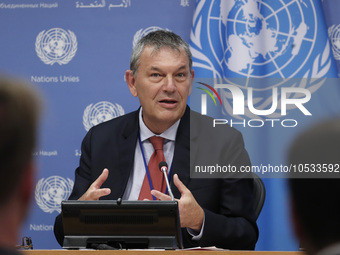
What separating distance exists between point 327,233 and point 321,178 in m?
0.06

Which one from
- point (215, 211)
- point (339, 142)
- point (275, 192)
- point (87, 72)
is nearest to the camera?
point (339, 142)

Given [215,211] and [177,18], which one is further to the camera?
[177,18]

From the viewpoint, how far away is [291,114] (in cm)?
411

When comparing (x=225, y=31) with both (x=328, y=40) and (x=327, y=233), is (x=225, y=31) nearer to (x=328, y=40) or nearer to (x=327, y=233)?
(x=328, y=40)

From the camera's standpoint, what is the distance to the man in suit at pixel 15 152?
1.76ft

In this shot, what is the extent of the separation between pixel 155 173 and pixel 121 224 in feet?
2.57

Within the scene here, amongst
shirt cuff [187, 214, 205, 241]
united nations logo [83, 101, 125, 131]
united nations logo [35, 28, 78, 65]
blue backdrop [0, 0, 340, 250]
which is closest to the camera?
shirt cuff [187, 214, 205, 241]

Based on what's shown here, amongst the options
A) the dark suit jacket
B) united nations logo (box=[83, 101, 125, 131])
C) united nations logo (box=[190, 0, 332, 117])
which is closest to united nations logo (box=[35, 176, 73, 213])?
united nations logo (box=[83, 101, 125, 131])

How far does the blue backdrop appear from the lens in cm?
411

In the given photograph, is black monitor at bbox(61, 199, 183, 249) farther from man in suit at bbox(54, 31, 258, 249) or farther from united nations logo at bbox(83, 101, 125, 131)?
united nations logo at bbox(83, 101, 125, 131)

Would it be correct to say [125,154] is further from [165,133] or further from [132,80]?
[132,80]

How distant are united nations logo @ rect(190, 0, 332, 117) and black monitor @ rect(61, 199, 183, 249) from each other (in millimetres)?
2151

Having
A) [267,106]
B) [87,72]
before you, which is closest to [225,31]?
[267,106]

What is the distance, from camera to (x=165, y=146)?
299cm
